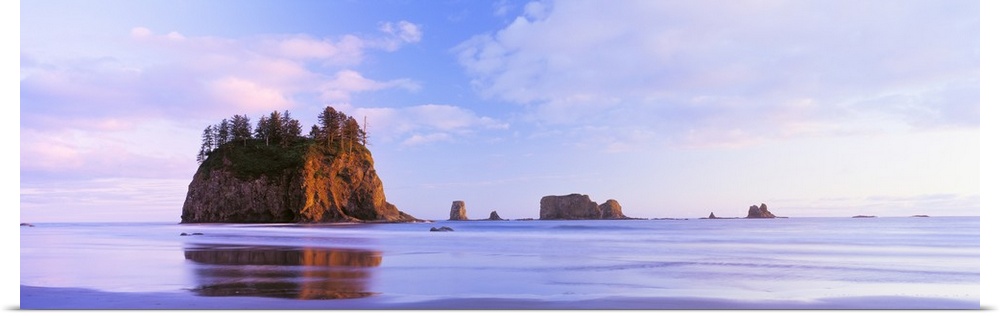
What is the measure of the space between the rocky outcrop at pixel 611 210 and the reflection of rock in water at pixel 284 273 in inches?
5105

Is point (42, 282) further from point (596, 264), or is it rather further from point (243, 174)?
point (243, 174)

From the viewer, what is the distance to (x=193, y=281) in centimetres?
1404

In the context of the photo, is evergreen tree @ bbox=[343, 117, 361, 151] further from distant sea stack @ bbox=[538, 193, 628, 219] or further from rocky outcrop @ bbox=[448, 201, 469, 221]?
distant sea stack @ bbox=[538, 193, 628, 219]

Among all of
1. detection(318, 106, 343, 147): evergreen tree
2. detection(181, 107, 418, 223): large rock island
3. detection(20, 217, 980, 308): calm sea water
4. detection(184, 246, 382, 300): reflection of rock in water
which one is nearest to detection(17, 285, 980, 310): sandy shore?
detection(20, 217, 980, 308): calm sea water

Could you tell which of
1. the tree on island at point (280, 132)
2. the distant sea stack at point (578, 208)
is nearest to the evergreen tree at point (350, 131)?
the tree on island at point (280, 132)

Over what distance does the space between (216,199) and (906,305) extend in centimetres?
8735

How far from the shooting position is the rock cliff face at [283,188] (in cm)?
8650

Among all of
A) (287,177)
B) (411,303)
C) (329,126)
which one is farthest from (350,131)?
(411,303)

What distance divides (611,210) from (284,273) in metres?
139

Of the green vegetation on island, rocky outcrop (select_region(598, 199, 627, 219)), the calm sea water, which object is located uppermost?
the green vegetation on island

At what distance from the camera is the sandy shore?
36.2ft

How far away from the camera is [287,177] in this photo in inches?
3504

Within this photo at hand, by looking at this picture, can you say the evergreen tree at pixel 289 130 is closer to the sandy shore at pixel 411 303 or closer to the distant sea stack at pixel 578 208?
the distant sea stack at pixel 578 208

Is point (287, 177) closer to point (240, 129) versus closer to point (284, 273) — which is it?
point (240, 129)
